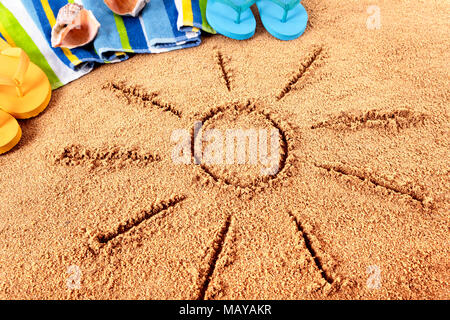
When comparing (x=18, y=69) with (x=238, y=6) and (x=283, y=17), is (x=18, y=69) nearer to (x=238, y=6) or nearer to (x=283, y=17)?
(x=238, y=6)

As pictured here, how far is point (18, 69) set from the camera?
3.53ft

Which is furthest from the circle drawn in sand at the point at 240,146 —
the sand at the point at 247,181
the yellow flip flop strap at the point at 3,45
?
the yellow flip flop strap at the point at 3,45

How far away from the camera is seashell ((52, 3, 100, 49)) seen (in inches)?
46.9

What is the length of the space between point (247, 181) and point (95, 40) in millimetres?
783

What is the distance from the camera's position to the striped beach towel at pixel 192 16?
49.3 inches

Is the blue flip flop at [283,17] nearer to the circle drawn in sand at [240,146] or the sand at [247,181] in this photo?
the sand at [247,181]

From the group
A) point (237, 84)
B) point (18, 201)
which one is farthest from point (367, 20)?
point (18, 201)

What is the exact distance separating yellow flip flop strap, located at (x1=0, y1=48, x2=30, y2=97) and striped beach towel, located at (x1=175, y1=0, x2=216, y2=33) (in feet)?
1.75

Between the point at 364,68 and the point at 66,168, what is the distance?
3.40 ft

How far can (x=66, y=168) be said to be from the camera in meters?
1.00

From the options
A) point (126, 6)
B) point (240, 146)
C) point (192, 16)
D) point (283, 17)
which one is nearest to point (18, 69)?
point (126, 6)

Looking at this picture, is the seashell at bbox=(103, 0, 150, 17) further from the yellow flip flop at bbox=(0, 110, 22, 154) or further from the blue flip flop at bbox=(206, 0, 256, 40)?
the yellow flip flop at bbox=(0, 110, 22, 154)

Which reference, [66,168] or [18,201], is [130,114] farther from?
[18,201]

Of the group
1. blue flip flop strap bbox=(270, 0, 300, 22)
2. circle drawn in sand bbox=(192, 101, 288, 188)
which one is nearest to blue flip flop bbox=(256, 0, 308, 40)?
blue flip flop strap bbox=(270, 0, 300, 22)
